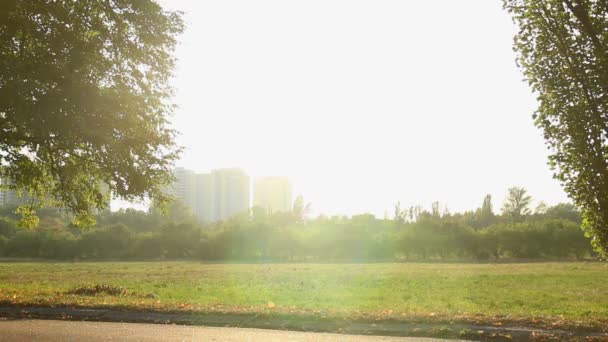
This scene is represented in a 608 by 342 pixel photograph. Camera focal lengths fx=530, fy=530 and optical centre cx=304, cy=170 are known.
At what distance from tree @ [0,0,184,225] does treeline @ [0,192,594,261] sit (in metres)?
90.2

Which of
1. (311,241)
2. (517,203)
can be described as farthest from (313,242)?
(517,203)

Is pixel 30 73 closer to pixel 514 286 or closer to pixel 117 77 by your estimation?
pixel 117 77

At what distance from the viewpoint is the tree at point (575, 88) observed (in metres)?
13.3

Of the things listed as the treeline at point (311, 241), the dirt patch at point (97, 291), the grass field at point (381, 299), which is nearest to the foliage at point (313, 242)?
the treeline at point (311, 241)

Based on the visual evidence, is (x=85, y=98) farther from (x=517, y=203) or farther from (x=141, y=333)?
(x=517, y=203)

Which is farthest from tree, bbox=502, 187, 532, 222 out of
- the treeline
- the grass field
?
the grass field

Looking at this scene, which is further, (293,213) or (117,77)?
(293,213)

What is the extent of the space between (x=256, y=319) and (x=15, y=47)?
44.8ft

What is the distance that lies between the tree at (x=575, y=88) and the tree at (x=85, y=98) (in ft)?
43.9

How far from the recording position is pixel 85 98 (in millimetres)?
18156

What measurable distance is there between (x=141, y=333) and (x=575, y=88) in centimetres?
1223

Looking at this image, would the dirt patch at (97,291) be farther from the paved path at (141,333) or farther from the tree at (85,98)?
the paved path at (141,333)

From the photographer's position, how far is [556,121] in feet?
46.3

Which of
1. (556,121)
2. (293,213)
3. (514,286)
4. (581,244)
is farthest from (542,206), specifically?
(556,121)
